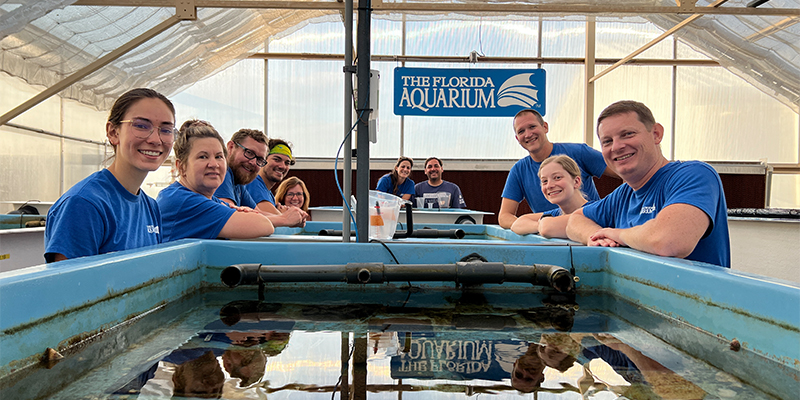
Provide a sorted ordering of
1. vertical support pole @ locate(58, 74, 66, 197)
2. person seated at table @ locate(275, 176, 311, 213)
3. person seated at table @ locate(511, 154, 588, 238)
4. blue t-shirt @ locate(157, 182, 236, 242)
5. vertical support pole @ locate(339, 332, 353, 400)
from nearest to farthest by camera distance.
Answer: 1. vertical support pole @ locate(339, 332, 353, 400)
2. blue t-shirt @ locate(157, 182, 236, 242)
3. person seated at table @ locate(511, 154, 588, 238)
4. person seated at table @ locate(275, 176, 311, 213)
5. vertical support pole @ locate(58, 74, 66, 197)

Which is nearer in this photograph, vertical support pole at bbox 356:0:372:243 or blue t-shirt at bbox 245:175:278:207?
vertical support pole at bbox 356:0:372:243

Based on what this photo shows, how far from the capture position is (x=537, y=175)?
2.94 metres

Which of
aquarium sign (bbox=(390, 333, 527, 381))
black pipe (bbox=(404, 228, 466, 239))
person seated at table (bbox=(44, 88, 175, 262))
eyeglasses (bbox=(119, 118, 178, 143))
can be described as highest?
eyeglasses (bbox=(119, 118, 178, 143))

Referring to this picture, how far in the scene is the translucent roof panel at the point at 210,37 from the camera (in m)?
3.98

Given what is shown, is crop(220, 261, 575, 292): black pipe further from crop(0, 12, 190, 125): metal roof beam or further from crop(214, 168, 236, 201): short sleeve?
crop(0, 12, 190, 125): metal roof beam

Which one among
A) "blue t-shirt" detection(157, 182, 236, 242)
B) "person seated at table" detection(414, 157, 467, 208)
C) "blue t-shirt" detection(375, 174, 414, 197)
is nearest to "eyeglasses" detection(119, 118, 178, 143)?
"blue t-shirt" detection(157, 182, 236, 242)

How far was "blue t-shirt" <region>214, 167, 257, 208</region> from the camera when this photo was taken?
95.7 inches

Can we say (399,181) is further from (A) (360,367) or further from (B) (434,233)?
(A) (360,367)

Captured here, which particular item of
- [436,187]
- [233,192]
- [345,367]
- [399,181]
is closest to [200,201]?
[233,192]

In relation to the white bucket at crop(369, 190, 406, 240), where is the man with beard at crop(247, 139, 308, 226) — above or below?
above

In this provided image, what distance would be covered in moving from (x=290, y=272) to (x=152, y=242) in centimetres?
59

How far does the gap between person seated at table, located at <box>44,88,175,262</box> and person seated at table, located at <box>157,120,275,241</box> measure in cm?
19

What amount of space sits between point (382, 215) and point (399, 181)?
149 inches

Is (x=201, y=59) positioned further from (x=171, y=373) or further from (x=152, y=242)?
(x=171, y=373)
